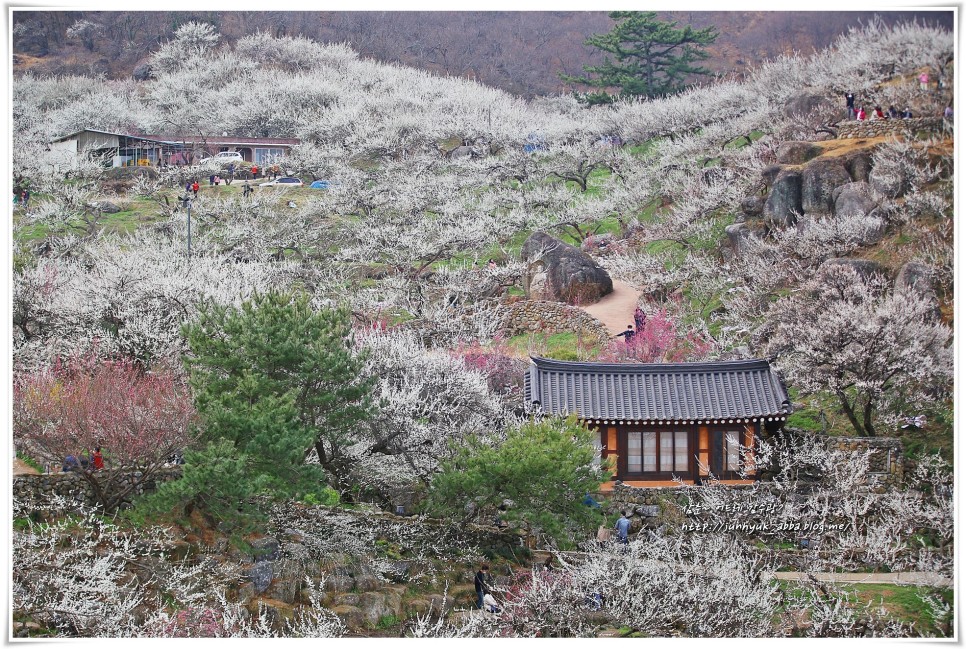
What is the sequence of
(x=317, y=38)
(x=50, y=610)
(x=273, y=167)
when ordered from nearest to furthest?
(x=50, y=610), (x=273, y=167), (x=317, y=38)

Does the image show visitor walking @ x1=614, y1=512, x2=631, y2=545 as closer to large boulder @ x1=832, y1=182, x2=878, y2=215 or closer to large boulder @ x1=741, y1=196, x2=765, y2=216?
large boulder @ x1=832, y1=182, x2=878, y2=215

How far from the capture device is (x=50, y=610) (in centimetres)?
1675

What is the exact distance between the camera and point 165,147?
6575cm

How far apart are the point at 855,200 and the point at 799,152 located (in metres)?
5.36

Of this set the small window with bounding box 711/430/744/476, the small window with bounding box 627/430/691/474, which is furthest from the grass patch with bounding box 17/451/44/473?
the small window with bounding box 711/430/744/476

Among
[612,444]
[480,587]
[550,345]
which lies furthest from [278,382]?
[550,345]

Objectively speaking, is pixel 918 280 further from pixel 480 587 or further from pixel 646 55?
pixel 646 55

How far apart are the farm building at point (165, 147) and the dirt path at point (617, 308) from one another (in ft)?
104

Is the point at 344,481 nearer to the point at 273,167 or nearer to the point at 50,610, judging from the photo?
the point at 50,610

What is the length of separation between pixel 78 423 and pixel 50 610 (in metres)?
4.16

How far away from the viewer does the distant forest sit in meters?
79.0

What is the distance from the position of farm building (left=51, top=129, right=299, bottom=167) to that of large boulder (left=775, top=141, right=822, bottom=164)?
117 ft

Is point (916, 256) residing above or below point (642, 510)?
above
